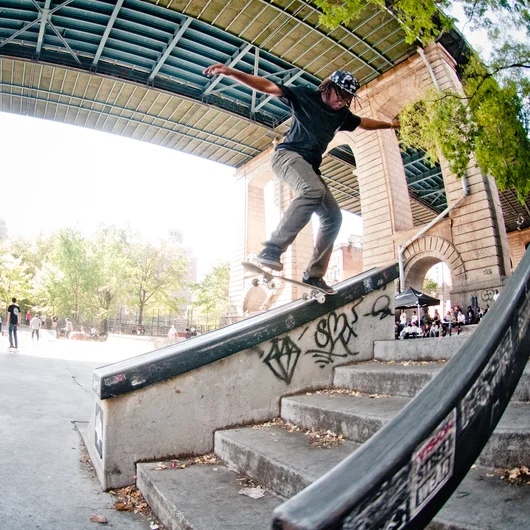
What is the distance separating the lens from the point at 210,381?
2.72 m

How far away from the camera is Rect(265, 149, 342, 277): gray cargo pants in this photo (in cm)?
330

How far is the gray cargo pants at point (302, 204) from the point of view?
10.8 ft

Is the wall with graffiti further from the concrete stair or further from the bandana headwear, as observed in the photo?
the bandana headwear

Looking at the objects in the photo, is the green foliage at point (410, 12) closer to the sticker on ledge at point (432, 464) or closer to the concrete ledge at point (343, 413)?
the concrete ledge at point (343, 413)

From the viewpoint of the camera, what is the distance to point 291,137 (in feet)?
11.6

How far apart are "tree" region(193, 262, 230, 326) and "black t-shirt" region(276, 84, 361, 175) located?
38.5 meters

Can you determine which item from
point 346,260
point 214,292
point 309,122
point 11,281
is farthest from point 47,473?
point 346,260

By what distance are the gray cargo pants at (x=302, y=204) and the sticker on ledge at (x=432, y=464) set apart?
8.26ft

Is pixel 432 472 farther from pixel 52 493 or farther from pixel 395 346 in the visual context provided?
pixel 395 346

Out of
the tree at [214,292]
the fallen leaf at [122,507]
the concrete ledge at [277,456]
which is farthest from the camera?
the tree at [214,292]

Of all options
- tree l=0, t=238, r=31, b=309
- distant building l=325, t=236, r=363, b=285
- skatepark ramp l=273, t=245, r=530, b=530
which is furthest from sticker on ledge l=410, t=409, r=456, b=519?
distant building l=325, t=236, r=363, b=285

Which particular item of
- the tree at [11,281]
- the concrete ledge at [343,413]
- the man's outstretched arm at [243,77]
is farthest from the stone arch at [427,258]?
the tree at [11,281]

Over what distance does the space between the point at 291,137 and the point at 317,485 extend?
329 centimetres

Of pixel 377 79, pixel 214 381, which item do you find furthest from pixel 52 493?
pixel 377 79
